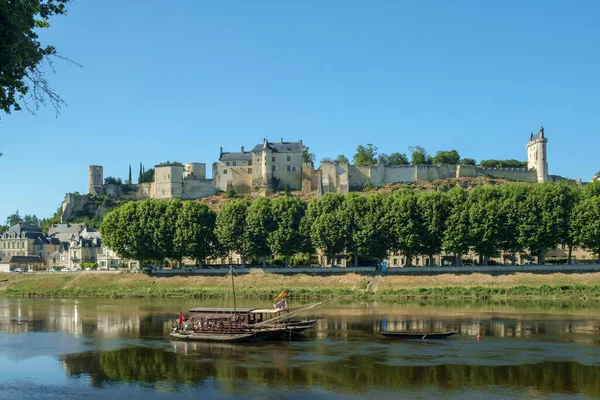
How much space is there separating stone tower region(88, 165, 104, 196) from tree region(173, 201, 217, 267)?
7008cm

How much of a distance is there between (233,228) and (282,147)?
2185 inches

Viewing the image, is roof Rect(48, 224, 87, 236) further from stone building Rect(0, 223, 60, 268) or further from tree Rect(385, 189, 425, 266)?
tree Rect(385, 189, 425, 266)

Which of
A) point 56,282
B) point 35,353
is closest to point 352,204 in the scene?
point 56,282

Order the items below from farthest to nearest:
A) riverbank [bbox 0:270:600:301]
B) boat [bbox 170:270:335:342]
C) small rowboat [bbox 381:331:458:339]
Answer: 1. riverbank [bbox 0:270:600:301]
2. boat [bbox 170:270:335:342]
3. small rowboat [bbox 381:331:458:339]

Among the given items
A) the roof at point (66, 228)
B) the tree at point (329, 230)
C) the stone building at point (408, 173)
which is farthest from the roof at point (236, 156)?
the tree at point (329, 230)

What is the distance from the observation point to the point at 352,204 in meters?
81.6

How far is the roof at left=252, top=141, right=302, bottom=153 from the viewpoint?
451 feet

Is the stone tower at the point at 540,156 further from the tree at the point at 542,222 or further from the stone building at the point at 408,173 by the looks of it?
the tree at the point at 542,222

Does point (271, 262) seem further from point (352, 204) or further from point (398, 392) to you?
point (398, 392)

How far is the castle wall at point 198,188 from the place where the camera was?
142 meters

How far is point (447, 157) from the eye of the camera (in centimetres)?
15838

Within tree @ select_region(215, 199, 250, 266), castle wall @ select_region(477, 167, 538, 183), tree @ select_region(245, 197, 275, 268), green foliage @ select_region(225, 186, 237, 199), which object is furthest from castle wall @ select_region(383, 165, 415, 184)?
tree @ select_region(245, 197, 275, 268)

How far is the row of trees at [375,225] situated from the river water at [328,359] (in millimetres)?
20063

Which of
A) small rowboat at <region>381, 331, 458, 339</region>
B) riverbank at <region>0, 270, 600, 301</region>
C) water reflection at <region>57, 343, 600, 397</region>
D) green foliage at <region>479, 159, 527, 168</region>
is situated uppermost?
green foliage at <region>479, 159, 527, 168</region>
